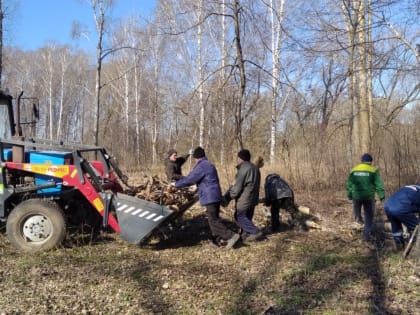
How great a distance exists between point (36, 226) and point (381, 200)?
18.0ft

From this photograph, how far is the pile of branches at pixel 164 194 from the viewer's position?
6.52 metres

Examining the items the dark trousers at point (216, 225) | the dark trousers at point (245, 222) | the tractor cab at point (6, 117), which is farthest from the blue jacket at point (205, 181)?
the tractor cab at point (6, 117)

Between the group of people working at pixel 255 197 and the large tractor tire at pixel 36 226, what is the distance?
70.6 inches

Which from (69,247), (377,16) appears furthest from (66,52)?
(69,247)

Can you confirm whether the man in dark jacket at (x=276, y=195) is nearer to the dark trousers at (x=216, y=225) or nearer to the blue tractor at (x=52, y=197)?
the dark trousers at (x=216, y=225)

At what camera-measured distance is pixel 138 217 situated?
611cm

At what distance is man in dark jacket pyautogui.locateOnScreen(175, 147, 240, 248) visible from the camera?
671cm

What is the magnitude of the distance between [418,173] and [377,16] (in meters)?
4.07

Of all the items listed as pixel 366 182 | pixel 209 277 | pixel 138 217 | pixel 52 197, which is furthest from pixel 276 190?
pixel 52 197

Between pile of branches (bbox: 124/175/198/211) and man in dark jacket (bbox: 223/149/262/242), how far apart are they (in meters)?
0.69

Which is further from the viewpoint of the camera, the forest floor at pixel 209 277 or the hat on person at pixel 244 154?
the hat on person at pixel 244 154

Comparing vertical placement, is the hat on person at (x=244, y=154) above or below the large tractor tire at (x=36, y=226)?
above

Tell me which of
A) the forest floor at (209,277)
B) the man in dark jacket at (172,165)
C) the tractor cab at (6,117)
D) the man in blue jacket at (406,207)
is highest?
the tractor cab at (6,117)

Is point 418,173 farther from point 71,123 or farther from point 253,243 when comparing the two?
point 71,123
